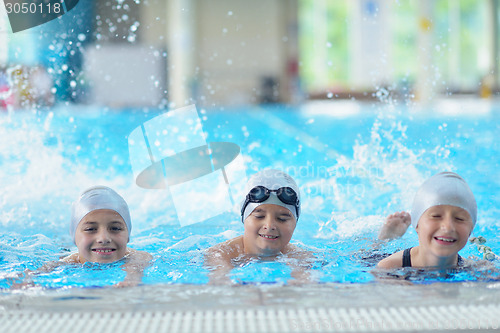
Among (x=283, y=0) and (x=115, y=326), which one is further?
(x=283, y=0)

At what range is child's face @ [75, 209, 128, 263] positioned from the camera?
3193 millimetres

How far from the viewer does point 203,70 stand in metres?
19.3

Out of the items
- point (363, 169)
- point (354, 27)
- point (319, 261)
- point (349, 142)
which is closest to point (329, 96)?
point (354, 27)

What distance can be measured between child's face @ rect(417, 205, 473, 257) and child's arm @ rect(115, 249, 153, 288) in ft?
4.47

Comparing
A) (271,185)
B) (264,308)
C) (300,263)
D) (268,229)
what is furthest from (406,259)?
(264,308)

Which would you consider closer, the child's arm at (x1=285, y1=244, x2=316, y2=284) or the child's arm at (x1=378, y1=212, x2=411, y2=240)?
the child's arm at (x1=285, y1=244, x2=316, y2=284)

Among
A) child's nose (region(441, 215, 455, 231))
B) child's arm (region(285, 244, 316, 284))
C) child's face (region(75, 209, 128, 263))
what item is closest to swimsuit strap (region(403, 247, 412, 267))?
child's nose (region(441, 215, 455, 231))

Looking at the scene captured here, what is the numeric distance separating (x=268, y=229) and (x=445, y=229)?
2.89ft

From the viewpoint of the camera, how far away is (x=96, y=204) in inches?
132

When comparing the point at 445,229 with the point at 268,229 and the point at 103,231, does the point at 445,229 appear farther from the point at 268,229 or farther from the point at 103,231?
the point at 103,231

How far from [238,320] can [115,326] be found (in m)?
Answer: 0.40

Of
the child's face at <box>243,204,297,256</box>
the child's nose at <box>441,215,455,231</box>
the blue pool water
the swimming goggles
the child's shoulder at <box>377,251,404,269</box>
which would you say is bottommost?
the blue pool water

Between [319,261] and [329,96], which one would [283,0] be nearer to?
[329,96]

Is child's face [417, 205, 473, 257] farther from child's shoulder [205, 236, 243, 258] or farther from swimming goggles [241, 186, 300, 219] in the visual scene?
child's shoulder [205, 236, 243, 258]
